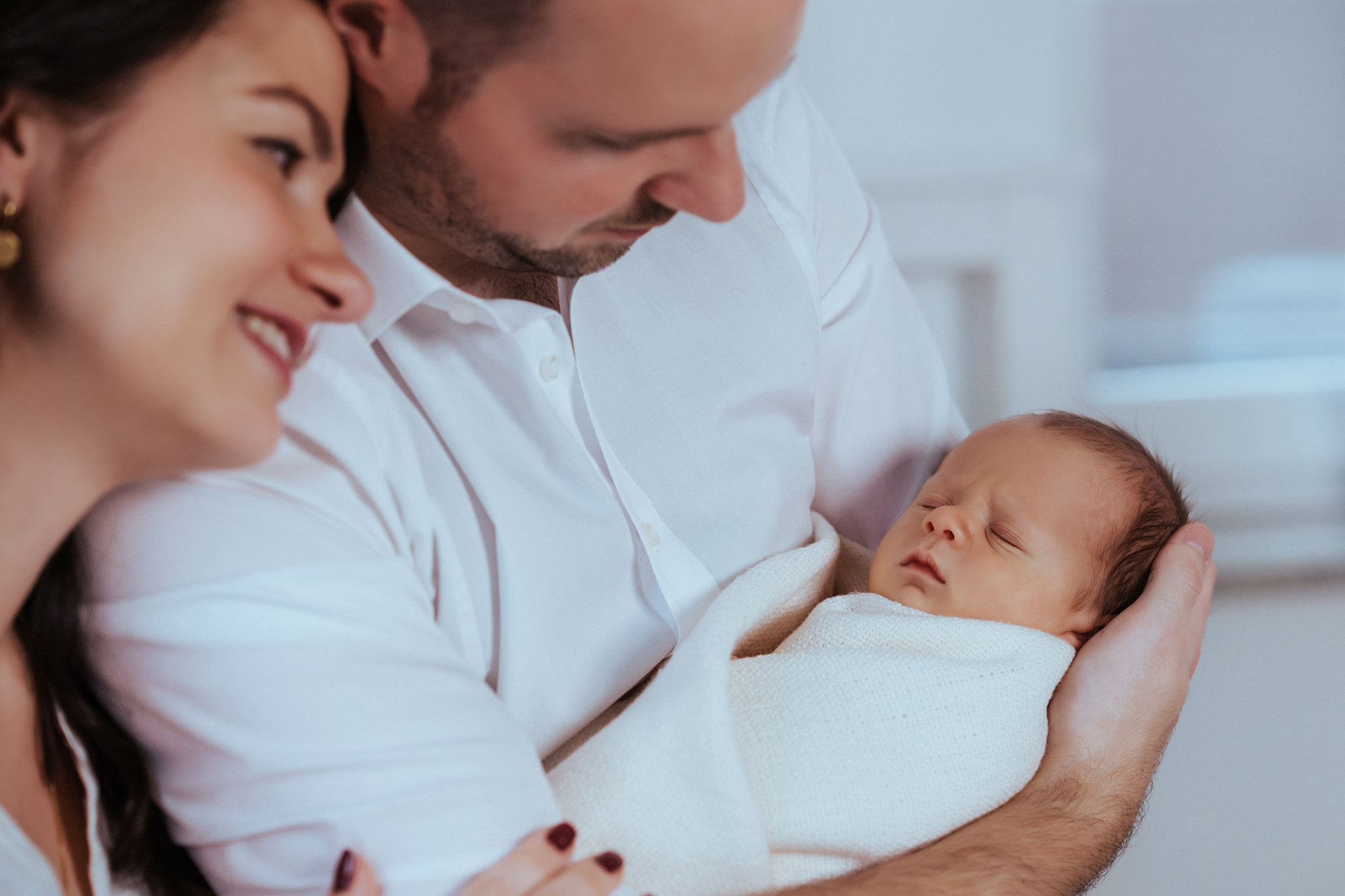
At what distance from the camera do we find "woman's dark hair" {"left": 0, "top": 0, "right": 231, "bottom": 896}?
611 mm

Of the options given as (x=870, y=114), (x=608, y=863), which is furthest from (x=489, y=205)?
(x=870, y=114)

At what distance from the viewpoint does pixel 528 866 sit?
79 centimetres

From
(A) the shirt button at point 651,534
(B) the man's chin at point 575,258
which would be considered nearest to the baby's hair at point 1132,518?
(A) the shirt button at point 651,534

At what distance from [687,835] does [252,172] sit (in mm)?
666

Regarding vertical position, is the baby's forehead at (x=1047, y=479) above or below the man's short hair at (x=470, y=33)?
below

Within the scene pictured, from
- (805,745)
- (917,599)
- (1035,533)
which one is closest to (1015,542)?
(1035,533)

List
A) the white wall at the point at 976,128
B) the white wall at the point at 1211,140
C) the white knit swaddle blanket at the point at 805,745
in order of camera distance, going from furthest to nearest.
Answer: the white wall at the point at 1211,140, the white wall at the point at 976,128, the white knit swaddle blanket at the point at 805,745

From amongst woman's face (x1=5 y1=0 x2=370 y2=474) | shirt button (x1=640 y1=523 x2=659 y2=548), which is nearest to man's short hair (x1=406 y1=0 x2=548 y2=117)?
woman's face (x1=5 y1=0 x2=370 y2=474)

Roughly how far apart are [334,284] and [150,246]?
12 centimetres

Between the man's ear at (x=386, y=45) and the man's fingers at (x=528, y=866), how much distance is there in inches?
21.9

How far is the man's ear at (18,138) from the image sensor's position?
624mm

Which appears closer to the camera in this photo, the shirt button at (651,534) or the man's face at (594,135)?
the man's face at (594,135)

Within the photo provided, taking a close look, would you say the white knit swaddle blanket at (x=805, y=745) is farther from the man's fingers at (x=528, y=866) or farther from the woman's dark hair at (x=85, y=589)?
Answer: the woman's dark hair at (x=85, y=589)

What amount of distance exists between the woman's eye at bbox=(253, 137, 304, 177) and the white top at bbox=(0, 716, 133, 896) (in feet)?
1.55
